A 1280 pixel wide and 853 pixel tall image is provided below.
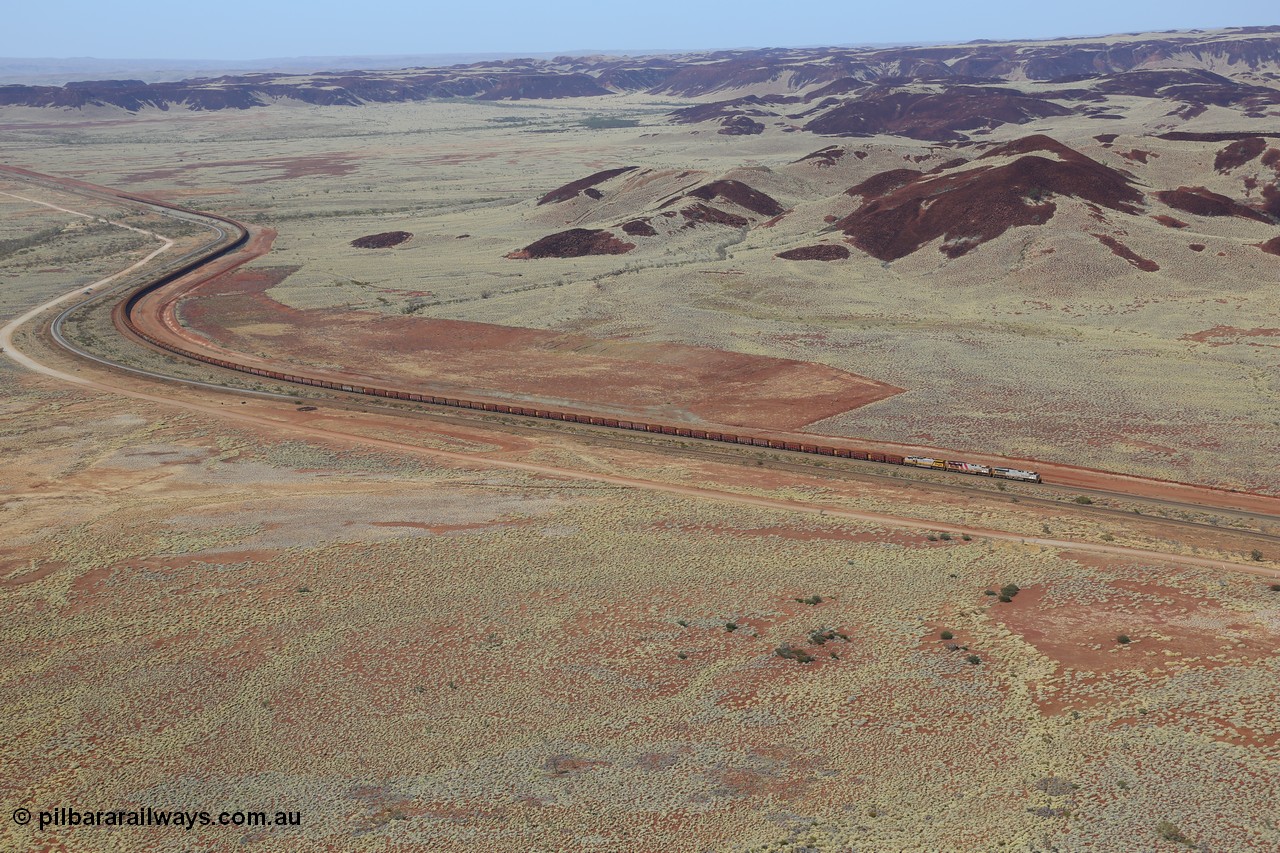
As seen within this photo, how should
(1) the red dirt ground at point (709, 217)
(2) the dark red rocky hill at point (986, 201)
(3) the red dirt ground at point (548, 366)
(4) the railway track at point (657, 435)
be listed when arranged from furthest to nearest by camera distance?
(1) the red dirt ground at point (709, 217)
(2) the dark red rocky hill at point (986, 201)
(3) the red dirt ground at point (548, 366)
(4) the railway track at point (657, 435)

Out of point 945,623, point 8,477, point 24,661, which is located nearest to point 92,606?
point 24,661

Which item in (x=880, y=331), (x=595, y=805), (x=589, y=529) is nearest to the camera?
(x=595, y=805)

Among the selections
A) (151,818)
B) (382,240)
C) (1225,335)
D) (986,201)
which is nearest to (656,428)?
(151,818)

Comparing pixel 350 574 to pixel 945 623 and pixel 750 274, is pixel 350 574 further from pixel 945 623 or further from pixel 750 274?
pixel 750 274

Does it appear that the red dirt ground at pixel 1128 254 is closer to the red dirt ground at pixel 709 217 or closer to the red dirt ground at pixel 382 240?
the red dirt ground at pixel 709 217

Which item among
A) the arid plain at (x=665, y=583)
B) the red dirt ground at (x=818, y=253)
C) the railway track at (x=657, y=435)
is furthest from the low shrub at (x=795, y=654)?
the red dirt ground at (x=818, y=253)

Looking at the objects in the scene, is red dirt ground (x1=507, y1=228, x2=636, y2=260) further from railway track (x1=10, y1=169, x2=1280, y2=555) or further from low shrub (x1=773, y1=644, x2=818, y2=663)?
low shrub (x1=773, y1=644, x2=818, y2=663)

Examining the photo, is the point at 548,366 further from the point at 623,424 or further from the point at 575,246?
the point at 575,246
